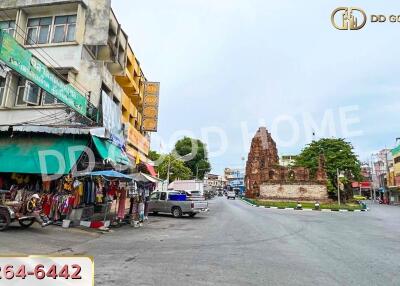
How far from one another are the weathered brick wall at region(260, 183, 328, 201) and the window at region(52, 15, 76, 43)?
3769cm

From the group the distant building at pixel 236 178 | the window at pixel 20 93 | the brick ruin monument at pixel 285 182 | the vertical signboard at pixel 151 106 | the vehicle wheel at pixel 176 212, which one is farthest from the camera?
the distant building at pixel 236 178

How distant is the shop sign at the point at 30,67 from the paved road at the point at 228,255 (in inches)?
191

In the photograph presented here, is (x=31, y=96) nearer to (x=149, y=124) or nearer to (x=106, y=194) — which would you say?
(x=106, y=194)

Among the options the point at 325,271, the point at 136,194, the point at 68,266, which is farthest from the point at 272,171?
the point at 68,266

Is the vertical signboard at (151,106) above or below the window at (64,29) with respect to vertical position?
below

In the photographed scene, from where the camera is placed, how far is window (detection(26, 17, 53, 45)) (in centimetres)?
1828

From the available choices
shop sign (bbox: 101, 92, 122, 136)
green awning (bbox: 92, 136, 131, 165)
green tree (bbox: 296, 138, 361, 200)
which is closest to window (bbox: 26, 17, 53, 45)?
shop sign (bbox: 101, 92, 122, 136)

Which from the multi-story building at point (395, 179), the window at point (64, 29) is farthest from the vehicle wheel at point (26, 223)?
the multi-story building at point (395, 179)

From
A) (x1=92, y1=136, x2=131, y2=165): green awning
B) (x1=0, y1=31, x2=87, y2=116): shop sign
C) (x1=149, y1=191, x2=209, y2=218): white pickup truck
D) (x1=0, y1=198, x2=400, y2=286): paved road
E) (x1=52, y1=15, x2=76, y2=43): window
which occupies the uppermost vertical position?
(x1=52, y1=15, x2=76, y2=43): window

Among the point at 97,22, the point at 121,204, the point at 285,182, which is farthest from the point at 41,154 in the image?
the point at 285,182

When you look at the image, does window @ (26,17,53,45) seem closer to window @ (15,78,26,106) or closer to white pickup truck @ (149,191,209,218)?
window @ (15,78,26,106)

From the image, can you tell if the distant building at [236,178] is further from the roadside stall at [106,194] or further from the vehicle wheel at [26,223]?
the vehicle wheel at [26,223]

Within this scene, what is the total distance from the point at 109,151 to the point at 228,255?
893cm

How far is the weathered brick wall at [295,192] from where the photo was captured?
46.8 m
